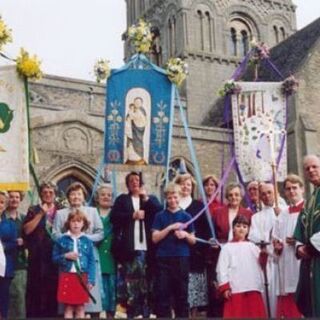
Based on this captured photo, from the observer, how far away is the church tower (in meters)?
35.8

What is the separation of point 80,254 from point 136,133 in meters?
2.34

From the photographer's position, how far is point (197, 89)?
35.9 m

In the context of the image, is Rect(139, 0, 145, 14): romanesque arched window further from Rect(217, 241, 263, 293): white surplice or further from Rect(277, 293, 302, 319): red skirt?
Rect(277, 293, 302, 319): red skirt

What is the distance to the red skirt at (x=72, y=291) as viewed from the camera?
791 centimetres

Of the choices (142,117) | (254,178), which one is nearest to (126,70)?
(142,117)

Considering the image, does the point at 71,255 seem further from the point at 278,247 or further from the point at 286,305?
the point at 286,305

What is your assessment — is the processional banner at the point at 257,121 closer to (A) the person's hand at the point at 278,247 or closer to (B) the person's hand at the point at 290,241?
(A) the person's hand at the point at 278,247

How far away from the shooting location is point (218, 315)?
27.6ft

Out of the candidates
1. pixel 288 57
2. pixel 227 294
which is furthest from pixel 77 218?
pixel 288 57

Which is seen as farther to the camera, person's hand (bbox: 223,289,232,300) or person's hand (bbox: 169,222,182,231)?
person's hand (bbox: 169,222,182,231)

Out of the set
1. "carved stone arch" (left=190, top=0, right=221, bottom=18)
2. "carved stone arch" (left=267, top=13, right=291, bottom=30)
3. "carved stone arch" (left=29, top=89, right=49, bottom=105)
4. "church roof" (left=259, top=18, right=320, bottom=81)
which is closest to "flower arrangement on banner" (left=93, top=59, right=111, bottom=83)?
"carved stone arch" (left=29, top=89, right=49, bottom=105)

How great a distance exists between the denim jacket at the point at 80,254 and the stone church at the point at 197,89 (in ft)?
6.10

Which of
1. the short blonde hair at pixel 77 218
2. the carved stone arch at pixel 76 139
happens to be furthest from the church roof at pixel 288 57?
the short blonde hair at pixel 77 218

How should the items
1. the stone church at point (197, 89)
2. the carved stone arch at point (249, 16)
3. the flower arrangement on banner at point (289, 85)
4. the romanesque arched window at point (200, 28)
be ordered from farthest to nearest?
the carved stone arch at point (249, 16) → the romanesque arched window at point (200, 28) → the stone church at point (197, 89) → the flower arrangement on banner at point (289, 85)
